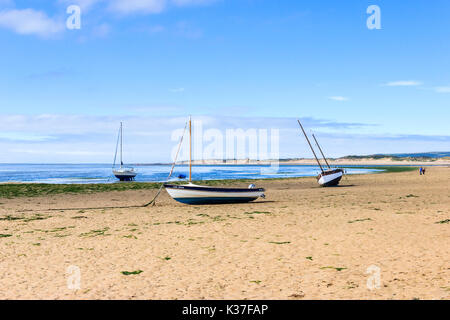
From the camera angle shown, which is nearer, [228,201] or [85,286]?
[85,286]

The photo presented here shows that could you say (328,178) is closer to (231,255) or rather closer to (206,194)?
(206,194)

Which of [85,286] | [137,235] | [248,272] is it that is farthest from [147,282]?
[137,235]

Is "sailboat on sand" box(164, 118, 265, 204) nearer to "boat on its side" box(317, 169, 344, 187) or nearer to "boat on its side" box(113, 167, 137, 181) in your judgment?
"boat on its side" box(317, 169, 344, 187)

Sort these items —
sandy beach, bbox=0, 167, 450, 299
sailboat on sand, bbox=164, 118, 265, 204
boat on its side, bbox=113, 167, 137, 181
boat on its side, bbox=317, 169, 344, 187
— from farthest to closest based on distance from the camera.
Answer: boat on its side, bbox=113, 167, 137, 181 → boat on its side, bbox=317, 169, 344, 187 → sailboat on sand, bbox=164, 118, 265, 204 → sandy beach, bbox=0, 167, 450, 299

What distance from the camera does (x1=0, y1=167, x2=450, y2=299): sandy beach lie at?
8.63m

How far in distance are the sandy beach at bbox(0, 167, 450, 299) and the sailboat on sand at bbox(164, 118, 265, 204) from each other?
14.9 feet

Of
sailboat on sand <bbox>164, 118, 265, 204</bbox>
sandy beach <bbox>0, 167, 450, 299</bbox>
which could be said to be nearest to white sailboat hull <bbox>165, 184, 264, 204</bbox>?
sailboat on sand <bbox>164, 118, 265, 204</bbox>

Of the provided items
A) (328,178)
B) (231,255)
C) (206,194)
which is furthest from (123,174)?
(231,255)

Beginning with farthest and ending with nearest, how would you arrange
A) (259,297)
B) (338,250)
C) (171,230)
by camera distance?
(171,230)
(338,250)
(259,297)

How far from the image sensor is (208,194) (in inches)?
1011

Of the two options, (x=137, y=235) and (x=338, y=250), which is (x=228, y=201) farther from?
(x=338, y=250)
